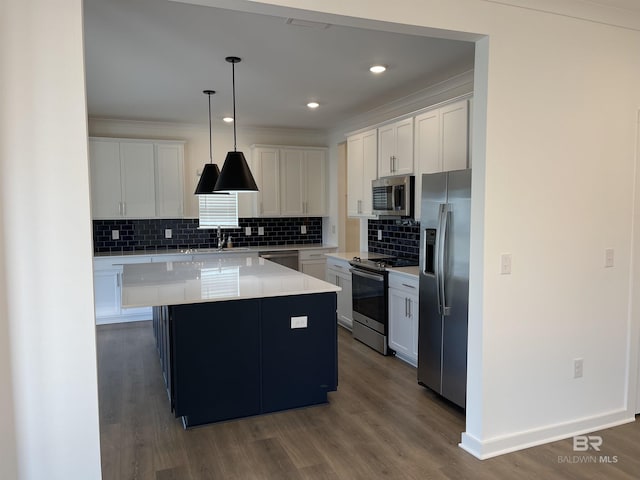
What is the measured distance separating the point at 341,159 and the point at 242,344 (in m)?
4.10

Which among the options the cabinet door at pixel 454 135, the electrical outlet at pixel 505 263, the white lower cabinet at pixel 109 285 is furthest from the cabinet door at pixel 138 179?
the electrical outlet at pixel 505 263

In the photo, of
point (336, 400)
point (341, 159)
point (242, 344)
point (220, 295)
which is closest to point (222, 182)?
point (220, 295)

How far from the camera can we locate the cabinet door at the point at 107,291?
5.80 m

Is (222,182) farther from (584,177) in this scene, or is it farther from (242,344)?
(584,177)

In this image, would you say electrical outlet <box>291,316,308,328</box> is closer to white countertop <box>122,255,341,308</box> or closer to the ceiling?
white countertop <box>122,255,341,308</box>

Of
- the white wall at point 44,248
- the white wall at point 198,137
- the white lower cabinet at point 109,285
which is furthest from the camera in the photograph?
the white wall at point 198,137

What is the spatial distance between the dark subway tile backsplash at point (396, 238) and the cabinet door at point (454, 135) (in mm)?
1156

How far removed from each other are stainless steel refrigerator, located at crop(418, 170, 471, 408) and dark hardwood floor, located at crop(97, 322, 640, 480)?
251 mm

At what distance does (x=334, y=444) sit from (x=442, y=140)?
8.46 ft

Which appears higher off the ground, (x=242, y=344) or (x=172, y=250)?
(x=172, y=250)

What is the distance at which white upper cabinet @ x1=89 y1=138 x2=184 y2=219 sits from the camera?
19.7ft

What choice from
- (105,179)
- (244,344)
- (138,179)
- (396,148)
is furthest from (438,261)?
(105,179)

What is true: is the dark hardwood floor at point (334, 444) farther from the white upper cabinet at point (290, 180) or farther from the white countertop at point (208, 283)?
the white upper cabinet at point (290, 180)

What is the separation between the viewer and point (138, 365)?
14.7 feet
